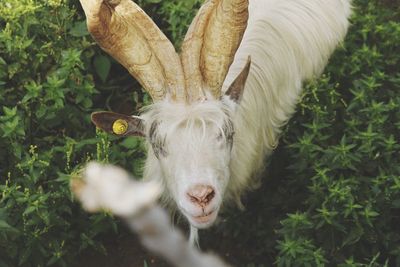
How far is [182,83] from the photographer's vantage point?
311 cm

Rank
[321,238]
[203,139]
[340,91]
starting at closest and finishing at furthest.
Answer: [203,139] → [321,238] → [340,91]

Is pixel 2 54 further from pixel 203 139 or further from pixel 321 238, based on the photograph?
pixel 321 238

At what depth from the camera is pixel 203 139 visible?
294 cm

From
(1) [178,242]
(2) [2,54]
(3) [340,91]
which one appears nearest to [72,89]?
(2) [2,54]

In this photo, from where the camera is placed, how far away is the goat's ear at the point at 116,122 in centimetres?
317

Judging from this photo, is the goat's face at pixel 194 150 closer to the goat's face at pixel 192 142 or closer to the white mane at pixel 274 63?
the goat's face at pixel 192 142

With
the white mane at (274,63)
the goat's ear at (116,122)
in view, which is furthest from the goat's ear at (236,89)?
the goat's ear at (116,122)

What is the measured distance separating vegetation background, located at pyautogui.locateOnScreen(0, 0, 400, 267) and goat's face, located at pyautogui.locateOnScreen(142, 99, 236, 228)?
2.19ft

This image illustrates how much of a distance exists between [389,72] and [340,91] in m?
0.42

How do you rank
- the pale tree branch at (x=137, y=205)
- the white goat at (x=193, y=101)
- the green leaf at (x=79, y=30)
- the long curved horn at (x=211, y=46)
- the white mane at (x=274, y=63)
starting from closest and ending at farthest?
the pale tree branch at (x=137, y=205)
the white goat at (x=193, y=101)
the long curved horn at (x=211, y=46)
the white mane at (x=274, y=63)
the green leaf at (x=79, y=30)

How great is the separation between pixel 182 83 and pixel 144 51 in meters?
0.25

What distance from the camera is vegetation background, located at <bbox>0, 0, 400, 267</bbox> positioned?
3.44 metres

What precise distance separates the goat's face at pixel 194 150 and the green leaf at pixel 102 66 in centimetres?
148

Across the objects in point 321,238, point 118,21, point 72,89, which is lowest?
point 321,238
